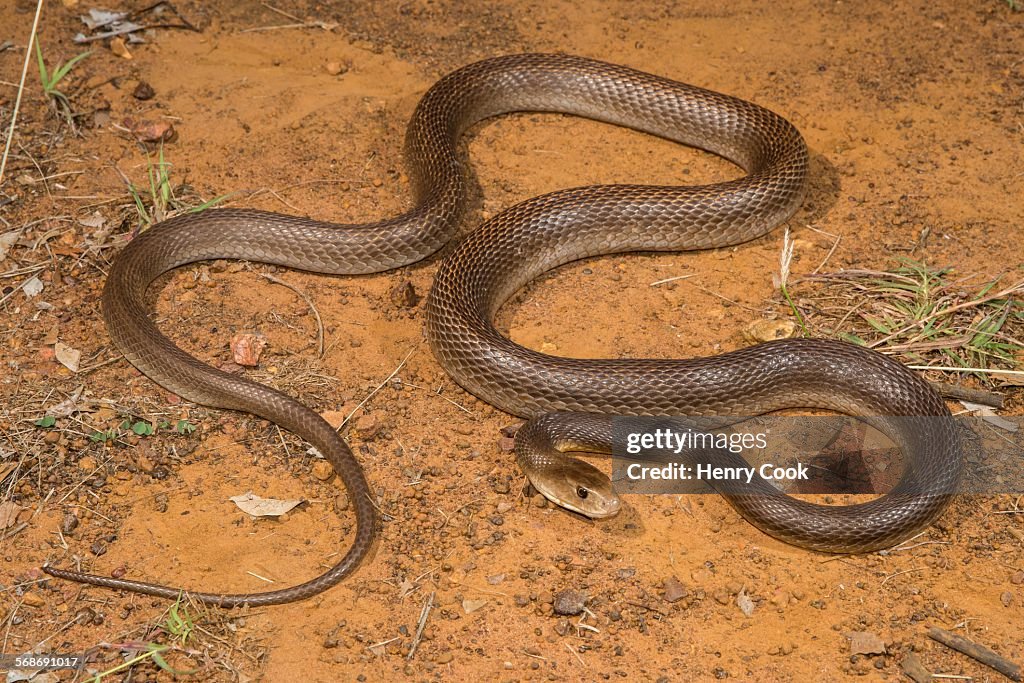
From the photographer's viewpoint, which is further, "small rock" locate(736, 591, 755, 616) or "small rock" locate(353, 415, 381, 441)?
"small rock" locate(353, 415, 381, 441)

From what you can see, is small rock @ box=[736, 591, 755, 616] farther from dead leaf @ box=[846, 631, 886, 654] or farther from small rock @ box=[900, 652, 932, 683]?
small rock @ box=[900, 652, 932, 683]

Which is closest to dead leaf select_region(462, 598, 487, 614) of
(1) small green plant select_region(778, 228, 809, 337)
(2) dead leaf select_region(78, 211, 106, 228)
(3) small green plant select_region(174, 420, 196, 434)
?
(3) small green plant select_region(174, 420, 196, 434)

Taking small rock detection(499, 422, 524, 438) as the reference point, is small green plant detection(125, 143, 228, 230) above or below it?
below

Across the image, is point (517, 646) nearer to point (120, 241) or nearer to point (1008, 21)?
point (120, 241)

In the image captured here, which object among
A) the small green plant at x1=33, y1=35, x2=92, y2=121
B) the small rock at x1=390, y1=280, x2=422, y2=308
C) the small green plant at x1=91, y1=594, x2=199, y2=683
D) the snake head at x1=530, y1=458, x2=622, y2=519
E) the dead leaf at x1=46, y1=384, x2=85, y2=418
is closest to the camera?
the small green plant at x1=91, y1=594, x2=199, y2=683

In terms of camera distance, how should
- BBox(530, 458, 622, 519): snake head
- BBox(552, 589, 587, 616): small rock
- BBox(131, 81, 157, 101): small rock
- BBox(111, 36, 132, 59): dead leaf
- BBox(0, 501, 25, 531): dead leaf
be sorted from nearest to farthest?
1. BBox(552, 589, 587, 616): small rock
2. BBox(0, 501, 25, 531): dead leaf
3. BBox(530, 458, 622, 519): snake head
4. BBox(131, 81, 157, 101): small rock
5. BBox(111, 36, 132, 59): dead leaf

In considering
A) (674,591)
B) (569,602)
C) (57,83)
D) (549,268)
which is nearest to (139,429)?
(569,602)

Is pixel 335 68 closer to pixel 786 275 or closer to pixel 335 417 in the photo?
pixel 335 417
